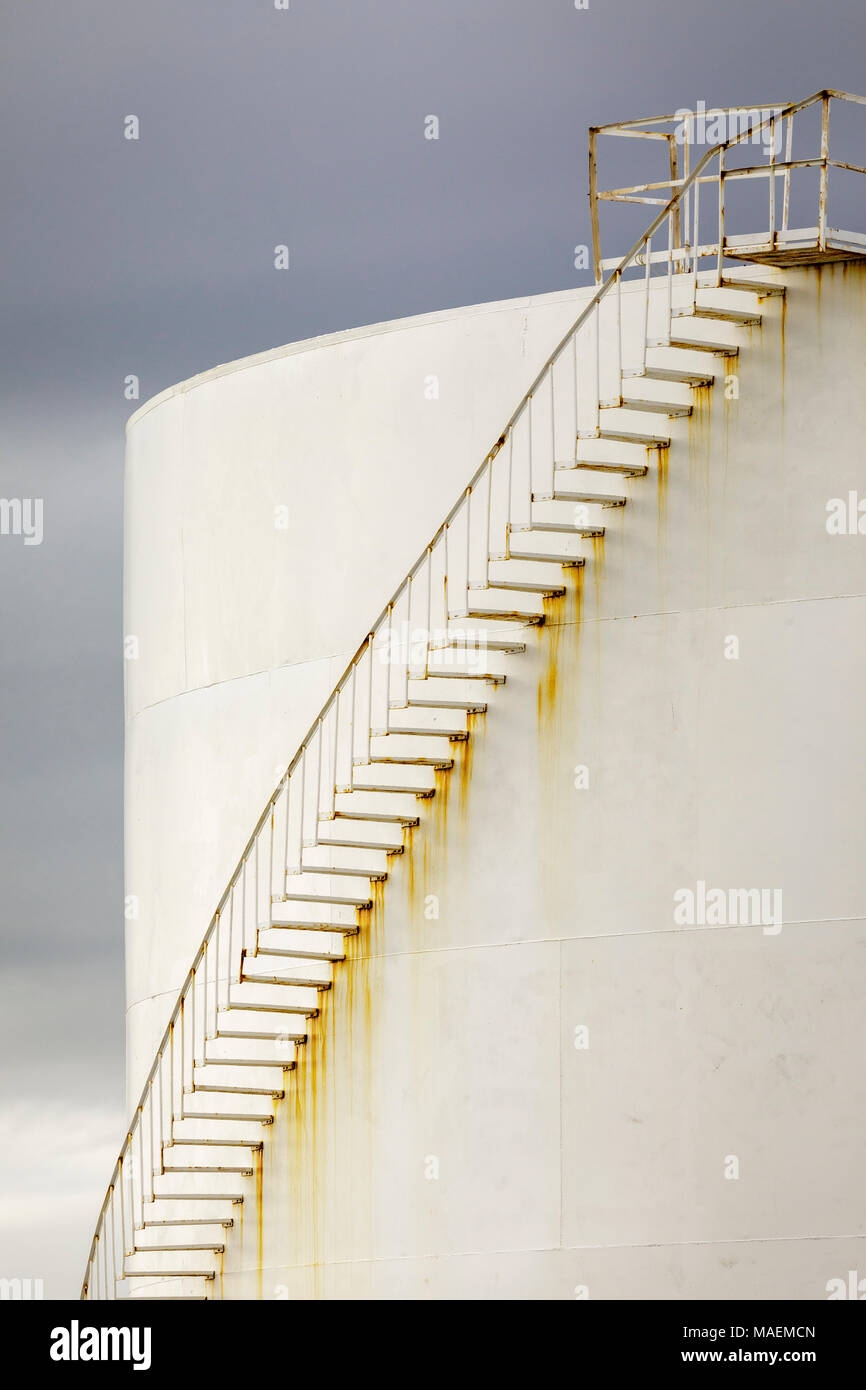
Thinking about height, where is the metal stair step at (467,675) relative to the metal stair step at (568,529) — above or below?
below

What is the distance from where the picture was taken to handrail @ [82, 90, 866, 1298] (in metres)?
21.9

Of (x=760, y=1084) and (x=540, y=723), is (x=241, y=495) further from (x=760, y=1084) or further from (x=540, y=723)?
(x=760, y=1084)

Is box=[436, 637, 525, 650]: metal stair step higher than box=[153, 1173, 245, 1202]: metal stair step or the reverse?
higher

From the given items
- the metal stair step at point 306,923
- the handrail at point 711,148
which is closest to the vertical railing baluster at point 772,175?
the handrail at point 711,148

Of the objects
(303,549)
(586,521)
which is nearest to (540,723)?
(586,521)

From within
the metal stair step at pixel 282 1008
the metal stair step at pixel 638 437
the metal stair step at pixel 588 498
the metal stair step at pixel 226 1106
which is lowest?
the metal stair step at pixel 226 1106

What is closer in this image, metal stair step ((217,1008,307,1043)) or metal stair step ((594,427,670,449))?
metal stair step ((594,427,670,449))

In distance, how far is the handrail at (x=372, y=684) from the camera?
2188 centimetres

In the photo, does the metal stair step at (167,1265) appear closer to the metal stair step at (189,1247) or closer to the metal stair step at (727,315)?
the metal stair step at (189,1247)

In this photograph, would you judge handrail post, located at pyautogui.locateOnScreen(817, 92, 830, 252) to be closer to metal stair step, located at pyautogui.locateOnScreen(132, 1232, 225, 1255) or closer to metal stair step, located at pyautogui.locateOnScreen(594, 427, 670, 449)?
metal stair step, located at pyautogui.locateOnScreen(594, 427, 670, 449)

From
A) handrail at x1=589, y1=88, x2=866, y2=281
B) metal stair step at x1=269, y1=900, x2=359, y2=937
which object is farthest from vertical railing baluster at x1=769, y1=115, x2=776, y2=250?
metal stair step at x1=269, y1=900, x2=359, y2=937

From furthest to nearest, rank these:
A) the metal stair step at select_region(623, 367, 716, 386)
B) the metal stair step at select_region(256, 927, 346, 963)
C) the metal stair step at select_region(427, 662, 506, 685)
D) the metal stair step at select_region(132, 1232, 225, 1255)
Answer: the metal stair step at select_region(132, 1232, 225, 1255)
the metal stair step at select_region(256, 927, 346, 963)
the metal stair step at select_region(427, 662, 506, 685)
the metal stair step at select_region(623, 367, 716, 386)

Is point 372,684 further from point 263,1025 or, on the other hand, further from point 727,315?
point 727,315

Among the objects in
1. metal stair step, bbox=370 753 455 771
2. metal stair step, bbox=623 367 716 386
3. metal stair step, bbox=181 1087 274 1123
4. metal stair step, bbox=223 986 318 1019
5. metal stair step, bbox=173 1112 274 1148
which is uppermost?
metal stair step, bbox=623 367 716 386
